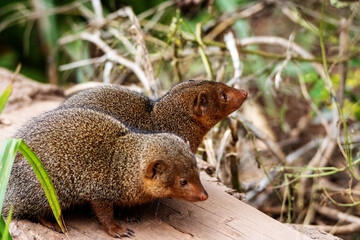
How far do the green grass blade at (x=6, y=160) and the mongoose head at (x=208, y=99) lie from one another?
1.75 meters

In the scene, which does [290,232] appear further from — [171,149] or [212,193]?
[171,149]

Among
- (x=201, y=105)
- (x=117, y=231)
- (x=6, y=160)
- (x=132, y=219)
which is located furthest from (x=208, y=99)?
(x=6, y=160)

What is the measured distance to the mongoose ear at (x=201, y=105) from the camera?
11.9ft

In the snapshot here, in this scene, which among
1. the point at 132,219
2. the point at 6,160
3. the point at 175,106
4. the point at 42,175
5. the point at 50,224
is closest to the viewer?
the point at 6,160

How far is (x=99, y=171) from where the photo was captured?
2869mm

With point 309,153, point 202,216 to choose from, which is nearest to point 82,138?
point 202,216

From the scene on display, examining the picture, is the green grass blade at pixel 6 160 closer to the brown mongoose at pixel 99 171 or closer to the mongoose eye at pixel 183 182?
the brown mongoose at pixel 99 171

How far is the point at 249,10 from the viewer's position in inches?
256

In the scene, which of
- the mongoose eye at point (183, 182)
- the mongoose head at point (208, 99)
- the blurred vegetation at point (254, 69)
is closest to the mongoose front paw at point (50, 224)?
the mongoose eye at point (183, 182)

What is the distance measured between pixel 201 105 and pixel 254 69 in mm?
3261

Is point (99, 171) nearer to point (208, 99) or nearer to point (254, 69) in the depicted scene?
point (208, 99)

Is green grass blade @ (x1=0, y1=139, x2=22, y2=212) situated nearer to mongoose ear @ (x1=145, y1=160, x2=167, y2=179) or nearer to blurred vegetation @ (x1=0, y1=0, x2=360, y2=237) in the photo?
mongoose ear @ (x1=145, y1=160, x2=167, y2=179)

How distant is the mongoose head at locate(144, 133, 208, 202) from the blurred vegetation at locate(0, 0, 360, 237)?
49.9 inches

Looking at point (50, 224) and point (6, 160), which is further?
point (50, 224)
